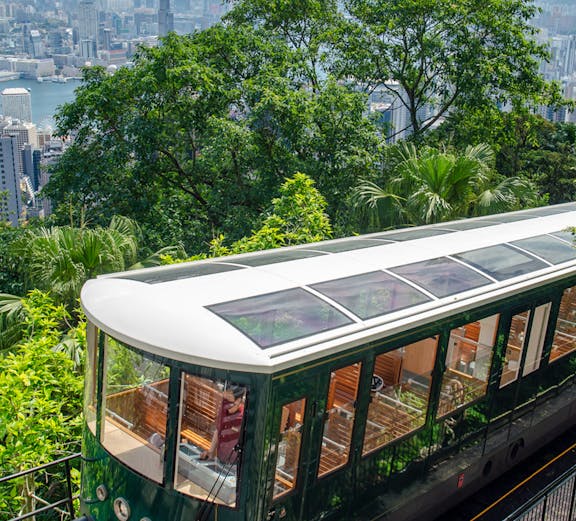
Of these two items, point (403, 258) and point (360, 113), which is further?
point (360, 113)

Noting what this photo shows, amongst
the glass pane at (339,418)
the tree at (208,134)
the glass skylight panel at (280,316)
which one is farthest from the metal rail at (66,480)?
the tree at (208,134)

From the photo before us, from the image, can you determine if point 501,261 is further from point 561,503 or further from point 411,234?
point 561,503

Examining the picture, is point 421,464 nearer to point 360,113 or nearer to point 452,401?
point 452,401

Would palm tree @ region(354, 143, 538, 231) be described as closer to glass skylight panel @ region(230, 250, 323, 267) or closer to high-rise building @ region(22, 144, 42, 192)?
glass skylight panel @ region(230, 250, 323, 267)

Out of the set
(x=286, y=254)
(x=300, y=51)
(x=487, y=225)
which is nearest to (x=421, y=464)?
(x=286, y=254)

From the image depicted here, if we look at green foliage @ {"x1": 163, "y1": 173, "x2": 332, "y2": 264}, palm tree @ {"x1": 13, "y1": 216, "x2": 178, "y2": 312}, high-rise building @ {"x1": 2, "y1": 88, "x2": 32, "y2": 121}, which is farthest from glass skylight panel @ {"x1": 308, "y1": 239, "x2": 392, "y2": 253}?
high-rise building @ {"x1": 2, "y1": 88, "x2": 32, "y2": 121}

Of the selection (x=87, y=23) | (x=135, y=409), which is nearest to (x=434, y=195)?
(x=135, y=409)

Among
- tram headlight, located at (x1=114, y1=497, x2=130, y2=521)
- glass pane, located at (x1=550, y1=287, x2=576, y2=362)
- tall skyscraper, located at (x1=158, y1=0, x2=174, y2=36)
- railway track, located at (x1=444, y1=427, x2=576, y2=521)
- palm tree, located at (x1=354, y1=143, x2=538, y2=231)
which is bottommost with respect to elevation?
railway track, located at (x1=444, y1=427, x2=576, y2=521)
